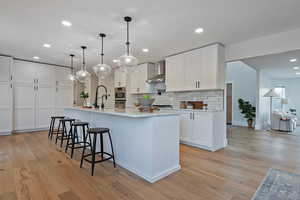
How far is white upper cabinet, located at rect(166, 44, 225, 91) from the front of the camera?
3.66m

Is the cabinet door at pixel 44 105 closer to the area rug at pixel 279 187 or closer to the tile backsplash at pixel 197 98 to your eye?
the tile backsplash at pixel 197 98

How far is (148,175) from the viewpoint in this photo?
2.18 metres

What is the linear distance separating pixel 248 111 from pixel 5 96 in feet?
28.9

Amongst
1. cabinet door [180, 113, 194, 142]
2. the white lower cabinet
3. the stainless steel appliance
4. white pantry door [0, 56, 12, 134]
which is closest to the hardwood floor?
the white lower cabinet

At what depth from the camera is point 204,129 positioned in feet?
12.0

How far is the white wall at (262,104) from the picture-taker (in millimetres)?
6273

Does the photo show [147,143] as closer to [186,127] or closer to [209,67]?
[186,127]

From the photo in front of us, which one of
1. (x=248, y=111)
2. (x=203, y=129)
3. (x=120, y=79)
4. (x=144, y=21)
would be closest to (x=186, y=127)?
(x=203, y=129)

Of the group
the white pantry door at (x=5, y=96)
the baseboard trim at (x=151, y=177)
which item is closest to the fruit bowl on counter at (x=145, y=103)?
the baseboard trim at (x=151, y=177)

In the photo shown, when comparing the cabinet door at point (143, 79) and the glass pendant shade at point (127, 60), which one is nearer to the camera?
the glass pendant shade at point (127, 60)

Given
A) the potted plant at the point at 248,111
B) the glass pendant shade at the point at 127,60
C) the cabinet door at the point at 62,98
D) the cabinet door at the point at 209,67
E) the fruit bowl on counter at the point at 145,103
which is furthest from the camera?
the potted plant at the point at 248,111

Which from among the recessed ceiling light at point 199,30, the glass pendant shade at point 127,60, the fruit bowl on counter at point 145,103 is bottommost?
the fruit bowl on counter at point 145,103

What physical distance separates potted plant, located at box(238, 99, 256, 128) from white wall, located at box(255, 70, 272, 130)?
33 centimetres

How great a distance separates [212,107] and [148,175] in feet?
8.91
